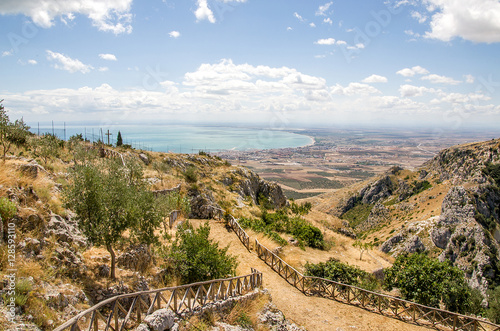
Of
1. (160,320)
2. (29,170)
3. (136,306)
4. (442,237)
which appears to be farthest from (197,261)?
(442,237)

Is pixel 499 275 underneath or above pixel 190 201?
underneath

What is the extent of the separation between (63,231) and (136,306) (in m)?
3.77

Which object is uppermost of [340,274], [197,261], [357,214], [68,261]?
[68,261]

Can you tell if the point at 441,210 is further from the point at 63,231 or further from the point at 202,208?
the point at 63,231

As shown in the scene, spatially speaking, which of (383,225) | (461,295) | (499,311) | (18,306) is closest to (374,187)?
(383,225)

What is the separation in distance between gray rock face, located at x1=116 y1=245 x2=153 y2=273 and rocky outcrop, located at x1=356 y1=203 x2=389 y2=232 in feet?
304

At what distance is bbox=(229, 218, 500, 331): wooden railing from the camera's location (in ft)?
36.2

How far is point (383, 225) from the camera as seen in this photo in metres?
87.2

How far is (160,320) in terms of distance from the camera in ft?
21.9

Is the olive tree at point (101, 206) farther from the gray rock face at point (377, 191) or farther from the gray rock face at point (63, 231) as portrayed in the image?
the gray rock face at point (377, 191)

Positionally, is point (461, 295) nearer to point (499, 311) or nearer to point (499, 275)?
point (499, 311)

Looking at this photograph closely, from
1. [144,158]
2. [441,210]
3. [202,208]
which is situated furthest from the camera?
[441,210]

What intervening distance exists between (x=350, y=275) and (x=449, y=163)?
114 meters

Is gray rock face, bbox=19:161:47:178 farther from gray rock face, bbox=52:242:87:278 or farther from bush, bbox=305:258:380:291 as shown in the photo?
bush, bbox=305:258:380:291
